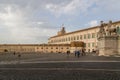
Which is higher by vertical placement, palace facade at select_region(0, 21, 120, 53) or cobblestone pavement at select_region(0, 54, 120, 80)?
palace facade at select_region(0, 21, 120, 53)

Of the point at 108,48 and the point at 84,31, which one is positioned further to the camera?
the point at 84,31

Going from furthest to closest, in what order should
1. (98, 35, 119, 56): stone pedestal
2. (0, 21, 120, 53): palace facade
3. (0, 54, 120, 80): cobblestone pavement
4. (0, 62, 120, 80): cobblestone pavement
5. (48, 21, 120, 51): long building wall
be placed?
(0, 21, 120, 53): palace facade
(48, 21, 120, 51): long building wall
(98, 35, 119, 56): stone pedestal
(0, 54, 120, 80): cobblestone pavement
(0, 62, 120, 80): cobblestone pavement

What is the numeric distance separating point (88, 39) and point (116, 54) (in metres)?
84.4

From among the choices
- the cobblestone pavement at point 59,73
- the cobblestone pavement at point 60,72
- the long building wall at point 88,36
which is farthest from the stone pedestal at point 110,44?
the long building wall at point 88,36

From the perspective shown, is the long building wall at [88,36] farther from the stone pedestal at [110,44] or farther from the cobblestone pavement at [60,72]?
the cobblestone pavement at [60,72]

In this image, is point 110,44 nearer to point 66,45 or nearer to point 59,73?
point 59,73

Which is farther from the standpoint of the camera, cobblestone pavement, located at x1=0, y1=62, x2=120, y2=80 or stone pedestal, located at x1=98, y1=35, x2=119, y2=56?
stone pedestal, located at x1=98, y1=35, x2=119, y2=56

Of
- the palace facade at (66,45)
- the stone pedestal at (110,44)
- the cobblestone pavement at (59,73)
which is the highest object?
the palace facade at (66,45)

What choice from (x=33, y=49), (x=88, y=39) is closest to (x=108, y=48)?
(x=88, y=39)

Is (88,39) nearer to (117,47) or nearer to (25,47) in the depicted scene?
(25,47)

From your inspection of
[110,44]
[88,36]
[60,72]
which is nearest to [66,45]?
[88,36]

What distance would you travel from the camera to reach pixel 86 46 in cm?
14375

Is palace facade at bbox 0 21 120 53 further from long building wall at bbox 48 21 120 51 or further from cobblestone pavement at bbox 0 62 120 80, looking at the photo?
cobblestone pavement at bbox 0 62 120 80

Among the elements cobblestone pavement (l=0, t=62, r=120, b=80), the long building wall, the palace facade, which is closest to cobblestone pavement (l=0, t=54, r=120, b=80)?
cobblestone pavement (l=0, t=62, r=120, b=80)
